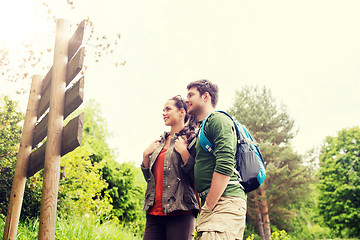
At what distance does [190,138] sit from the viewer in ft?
9.27

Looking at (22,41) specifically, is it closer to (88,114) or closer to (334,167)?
(88,114)

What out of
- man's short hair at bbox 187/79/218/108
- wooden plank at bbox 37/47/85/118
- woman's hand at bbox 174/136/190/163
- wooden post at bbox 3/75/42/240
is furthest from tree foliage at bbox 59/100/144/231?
man's short hair at bbox 187/79/218/108

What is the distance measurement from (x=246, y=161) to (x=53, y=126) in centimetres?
163

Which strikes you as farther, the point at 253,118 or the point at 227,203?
the point at 253,118

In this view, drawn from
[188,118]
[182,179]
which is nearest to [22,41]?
[188,118]

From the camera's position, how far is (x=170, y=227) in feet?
8.48

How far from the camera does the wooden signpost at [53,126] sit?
243 cm

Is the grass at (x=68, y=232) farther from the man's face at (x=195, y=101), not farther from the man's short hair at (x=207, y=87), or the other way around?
the man's short hair at (x=207, y=87)

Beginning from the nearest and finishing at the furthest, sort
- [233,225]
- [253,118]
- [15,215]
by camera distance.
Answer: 1. [233,225]
2. [15,215]
3. [253,118]

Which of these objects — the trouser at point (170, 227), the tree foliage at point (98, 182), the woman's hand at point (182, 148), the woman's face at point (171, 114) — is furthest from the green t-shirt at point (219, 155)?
the tree foliage at point (98, 182)

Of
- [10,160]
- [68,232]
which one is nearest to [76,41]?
[68,232]

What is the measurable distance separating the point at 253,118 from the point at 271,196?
5.57 m

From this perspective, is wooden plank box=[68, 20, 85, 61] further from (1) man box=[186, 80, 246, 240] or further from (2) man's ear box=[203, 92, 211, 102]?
(1) man box=[186, 80, 246, 240]

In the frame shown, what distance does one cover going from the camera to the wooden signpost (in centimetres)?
243
